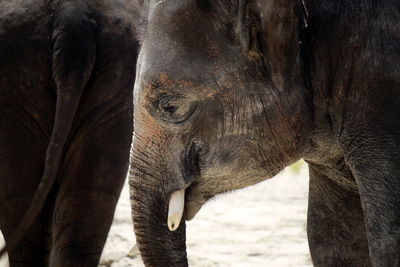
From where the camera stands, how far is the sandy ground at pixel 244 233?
21.9ft

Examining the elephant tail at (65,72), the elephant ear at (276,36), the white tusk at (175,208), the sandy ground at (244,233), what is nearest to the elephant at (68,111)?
the elephant tail at (65,72)

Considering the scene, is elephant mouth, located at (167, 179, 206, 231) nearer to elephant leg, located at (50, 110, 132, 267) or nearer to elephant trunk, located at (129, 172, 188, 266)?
elephant trunk, located at (129, 172, 188, 266)

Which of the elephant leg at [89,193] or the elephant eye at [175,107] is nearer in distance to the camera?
the elephant eye at [175,107]

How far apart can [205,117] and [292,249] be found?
2947mm

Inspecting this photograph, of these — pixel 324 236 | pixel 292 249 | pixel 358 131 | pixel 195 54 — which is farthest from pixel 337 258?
pixel 292 249

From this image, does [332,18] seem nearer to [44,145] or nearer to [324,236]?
[324,236]

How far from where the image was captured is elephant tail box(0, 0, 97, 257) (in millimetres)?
4977

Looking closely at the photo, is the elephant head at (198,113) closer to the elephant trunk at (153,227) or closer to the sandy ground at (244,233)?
the elephant trunk at (153,227)

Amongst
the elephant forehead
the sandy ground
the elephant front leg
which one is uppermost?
the sandy ground

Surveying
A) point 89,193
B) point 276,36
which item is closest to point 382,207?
point 276,36

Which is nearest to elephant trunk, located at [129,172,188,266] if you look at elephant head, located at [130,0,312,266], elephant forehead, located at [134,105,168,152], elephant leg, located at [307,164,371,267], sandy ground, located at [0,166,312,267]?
elephant head, located at [130,0,312,266]

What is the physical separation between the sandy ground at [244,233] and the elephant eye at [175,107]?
2586mm

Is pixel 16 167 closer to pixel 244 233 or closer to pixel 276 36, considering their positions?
pixel 276 36

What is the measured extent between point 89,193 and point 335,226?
118 centimetres
